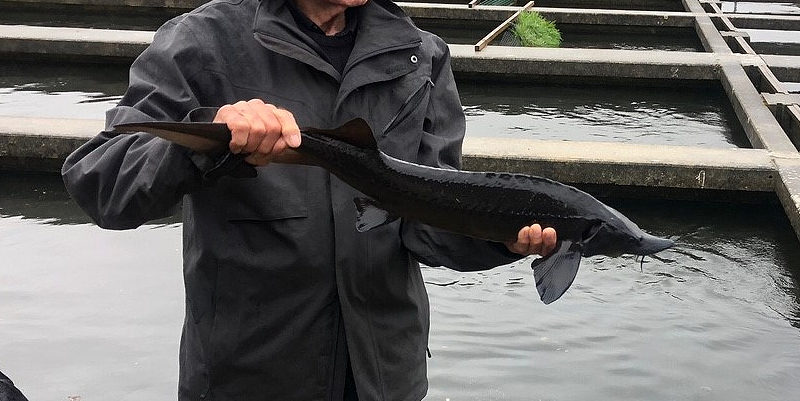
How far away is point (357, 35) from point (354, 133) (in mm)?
412

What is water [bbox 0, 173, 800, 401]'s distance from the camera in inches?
192

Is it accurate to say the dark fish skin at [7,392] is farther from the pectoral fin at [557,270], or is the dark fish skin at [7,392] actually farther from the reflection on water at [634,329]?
the reflection on water at [634,329]

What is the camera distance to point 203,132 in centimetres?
196

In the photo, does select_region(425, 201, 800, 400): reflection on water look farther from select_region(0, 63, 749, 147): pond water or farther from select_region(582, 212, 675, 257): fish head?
select_region(0, 63, 749, 147): pond water

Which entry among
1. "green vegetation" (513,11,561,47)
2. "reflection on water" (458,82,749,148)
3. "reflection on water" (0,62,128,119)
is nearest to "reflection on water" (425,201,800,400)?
"reflection on water" (458,82,749,148)

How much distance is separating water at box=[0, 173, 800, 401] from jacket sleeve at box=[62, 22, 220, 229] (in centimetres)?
266

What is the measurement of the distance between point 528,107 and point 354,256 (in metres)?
8.25

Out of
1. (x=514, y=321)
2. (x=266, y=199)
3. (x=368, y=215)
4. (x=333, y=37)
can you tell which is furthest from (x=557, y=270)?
(x=514, y=321)

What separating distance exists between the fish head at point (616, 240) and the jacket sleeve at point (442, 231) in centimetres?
22

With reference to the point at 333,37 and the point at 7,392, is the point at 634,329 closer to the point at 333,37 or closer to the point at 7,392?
the point at 333,37

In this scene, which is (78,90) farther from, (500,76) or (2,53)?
(500,76)

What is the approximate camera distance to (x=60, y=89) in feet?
35.1

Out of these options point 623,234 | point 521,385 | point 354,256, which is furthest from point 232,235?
point 521,385

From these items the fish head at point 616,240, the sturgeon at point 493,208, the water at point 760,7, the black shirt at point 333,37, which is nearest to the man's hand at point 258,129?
the sturgeon at point 493,208
